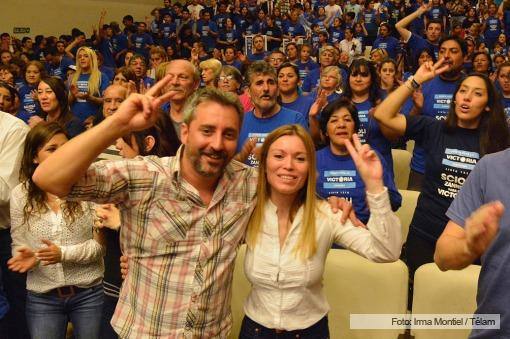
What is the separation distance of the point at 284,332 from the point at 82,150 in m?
0.84

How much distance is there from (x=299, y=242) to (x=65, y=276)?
1.08m

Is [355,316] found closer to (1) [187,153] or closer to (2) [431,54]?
(1) [187,153]

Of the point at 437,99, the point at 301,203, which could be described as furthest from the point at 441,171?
the point at 437,99

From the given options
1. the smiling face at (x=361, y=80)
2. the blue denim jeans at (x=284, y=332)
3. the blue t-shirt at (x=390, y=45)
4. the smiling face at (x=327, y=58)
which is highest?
the blue t-shirt at (x=390, y=45)

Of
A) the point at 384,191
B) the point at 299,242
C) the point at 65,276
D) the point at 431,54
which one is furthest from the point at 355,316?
the point at 431,54

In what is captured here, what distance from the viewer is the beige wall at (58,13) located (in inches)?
515

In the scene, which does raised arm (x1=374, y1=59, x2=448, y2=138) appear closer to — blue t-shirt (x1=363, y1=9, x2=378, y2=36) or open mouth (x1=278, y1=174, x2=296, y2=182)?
open mouth (x1=278, y1=174, x2=296, y2=182)

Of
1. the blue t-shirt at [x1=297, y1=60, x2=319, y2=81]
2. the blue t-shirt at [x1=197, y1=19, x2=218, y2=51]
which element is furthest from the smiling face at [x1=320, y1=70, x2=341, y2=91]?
the blue t-shirt at [x1=197, y1=19, x2=218, y2=51]

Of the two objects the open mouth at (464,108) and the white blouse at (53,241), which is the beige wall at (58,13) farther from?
the open mouth at (464,108)

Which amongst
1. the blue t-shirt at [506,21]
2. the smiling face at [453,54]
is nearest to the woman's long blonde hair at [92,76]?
the smiling face at [453,54]

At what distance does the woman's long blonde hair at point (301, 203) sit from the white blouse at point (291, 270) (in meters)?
0.02

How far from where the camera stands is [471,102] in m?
2.69

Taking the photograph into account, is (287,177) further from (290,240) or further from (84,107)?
(84,107)

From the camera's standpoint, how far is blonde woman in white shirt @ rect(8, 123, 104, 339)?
2.22m
